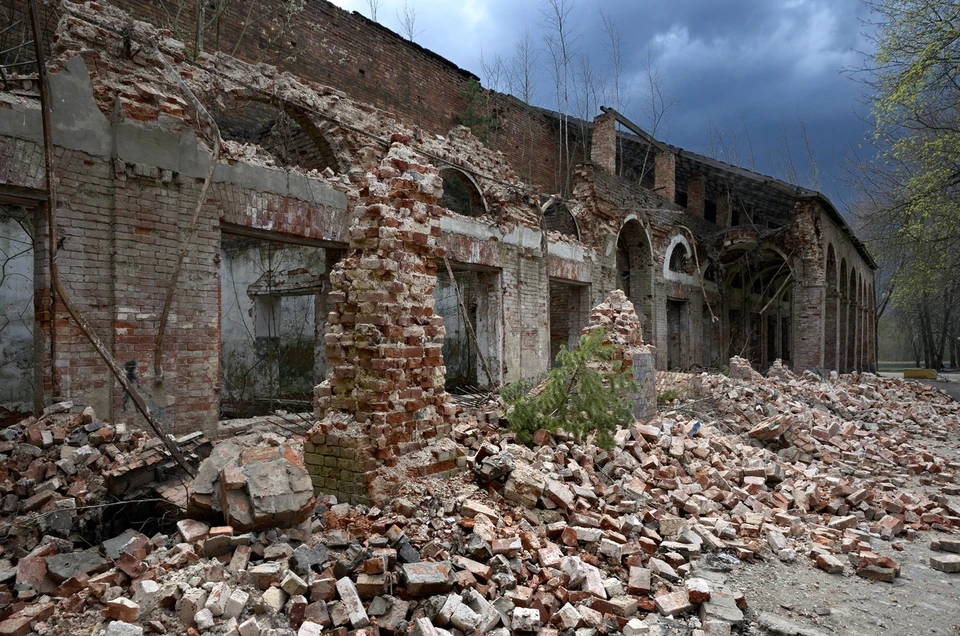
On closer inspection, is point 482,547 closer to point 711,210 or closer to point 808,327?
point 808,327

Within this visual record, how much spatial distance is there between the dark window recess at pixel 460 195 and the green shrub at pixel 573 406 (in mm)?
5949

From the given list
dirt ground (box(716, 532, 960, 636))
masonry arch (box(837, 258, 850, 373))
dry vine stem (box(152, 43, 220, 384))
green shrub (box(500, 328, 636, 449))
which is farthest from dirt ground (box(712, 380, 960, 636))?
masonry arch (box(837, 258, 850, 373))

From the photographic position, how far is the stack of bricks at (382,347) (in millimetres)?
4219

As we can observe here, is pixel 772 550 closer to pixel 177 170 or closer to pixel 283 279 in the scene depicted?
pixel 177 170

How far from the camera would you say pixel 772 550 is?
4.41m

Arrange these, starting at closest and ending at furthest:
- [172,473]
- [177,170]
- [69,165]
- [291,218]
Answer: [172,473] → [69,165] → [177,170] → [291,218]

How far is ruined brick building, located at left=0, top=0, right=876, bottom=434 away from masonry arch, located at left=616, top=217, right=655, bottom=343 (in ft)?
0.23

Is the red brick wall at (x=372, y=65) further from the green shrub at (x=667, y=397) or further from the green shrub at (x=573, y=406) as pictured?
the green shrub at (x=573, y=406)

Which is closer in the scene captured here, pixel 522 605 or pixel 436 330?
pixel 522 605

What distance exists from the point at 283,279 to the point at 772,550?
395 inches

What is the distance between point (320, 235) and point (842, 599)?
Answer: 6.89 m

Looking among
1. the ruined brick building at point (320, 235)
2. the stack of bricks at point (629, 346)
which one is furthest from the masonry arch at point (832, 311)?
the stack of bricks at point (629, 346)

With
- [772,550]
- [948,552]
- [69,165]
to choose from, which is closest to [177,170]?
[69,165]

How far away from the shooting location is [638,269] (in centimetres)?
1630
